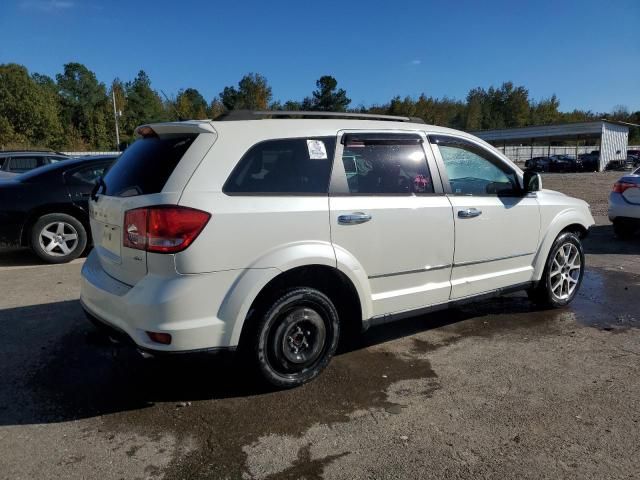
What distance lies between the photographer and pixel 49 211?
24.0ft

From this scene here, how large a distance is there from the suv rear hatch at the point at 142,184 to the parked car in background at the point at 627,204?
8381mm

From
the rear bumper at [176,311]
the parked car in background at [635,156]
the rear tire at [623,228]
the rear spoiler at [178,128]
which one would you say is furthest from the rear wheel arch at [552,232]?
the parked car in background at [635,156]

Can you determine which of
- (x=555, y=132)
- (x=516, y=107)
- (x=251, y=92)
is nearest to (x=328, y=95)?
(x=251, y=92)

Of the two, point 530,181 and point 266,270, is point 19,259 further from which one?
point 530,181

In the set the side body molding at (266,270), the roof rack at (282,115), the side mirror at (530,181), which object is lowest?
the side body molding at (266,270)

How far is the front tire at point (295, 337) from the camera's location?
3.32m

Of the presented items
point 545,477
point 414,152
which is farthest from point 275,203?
point 545,477

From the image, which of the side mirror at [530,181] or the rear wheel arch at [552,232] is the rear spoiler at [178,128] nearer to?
the side mirror at [530,181]

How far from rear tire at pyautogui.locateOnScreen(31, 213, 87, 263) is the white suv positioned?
408cm

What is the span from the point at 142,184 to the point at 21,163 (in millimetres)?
12595

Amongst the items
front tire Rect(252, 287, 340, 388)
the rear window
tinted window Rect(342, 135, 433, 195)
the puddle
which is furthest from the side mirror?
the rear window

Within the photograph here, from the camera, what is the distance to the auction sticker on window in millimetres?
3576

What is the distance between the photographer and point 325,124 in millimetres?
3738

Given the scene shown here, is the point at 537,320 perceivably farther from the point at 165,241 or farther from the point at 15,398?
the point at 15,398
